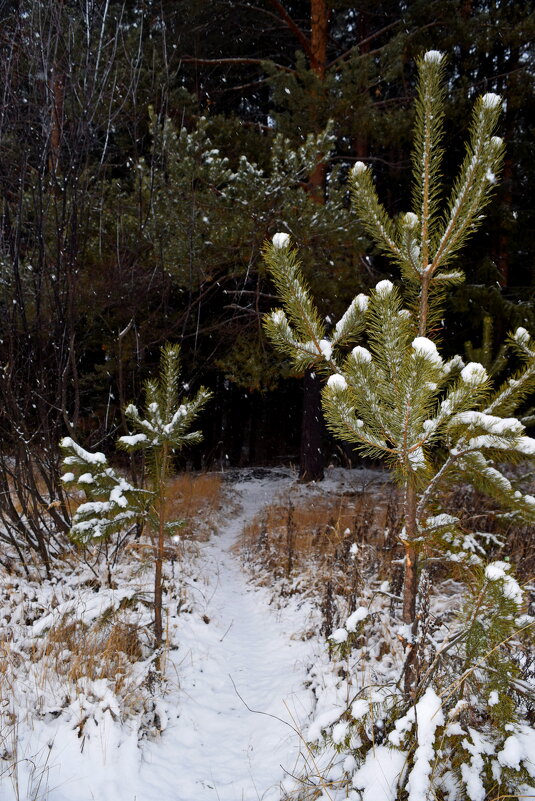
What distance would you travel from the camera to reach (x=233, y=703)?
3012mm

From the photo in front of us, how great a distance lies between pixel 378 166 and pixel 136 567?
9830 mm

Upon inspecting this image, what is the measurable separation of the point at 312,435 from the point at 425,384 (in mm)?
7844

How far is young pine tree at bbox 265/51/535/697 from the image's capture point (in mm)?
1592

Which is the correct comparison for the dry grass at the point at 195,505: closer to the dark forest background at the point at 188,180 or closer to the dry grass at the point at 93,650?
the dark forest background at the point at 188,180

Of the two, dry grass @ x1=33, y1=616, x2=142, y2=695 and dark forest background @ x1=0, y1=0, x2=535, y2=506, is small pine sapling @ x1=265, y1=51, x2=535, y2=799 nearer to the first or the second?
dry grass @ x1=33, y1=616, x2=142, y2=695

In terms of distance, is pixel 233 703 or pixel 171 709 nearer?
pixel 171 709

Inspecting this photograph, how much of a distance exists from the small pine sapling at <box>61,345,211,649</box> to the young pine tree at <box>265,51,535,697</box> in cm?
131

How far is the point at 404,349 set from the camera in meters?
1.62

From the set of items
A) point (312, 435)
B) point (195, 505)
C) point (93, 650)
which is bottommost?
point (195, 505)

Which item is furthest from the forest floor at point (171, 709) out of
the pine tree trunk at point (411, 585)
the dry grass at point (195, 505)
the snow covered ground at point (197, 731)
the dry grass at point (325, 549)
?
the dry grass at point (195, 505)

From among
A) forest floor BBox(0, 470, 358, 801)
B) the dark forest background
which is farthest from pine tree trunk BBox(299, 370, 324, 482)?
forest floor BBox(0, 470, 358, 801)

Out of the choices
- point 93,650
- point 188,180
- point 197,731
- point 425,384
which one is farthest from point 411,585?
point 188,180

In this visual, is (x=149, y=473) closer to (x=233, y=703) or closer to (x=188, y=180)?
(x=233, y=703)

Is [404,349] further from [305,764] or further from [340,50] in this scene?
[340,50]
